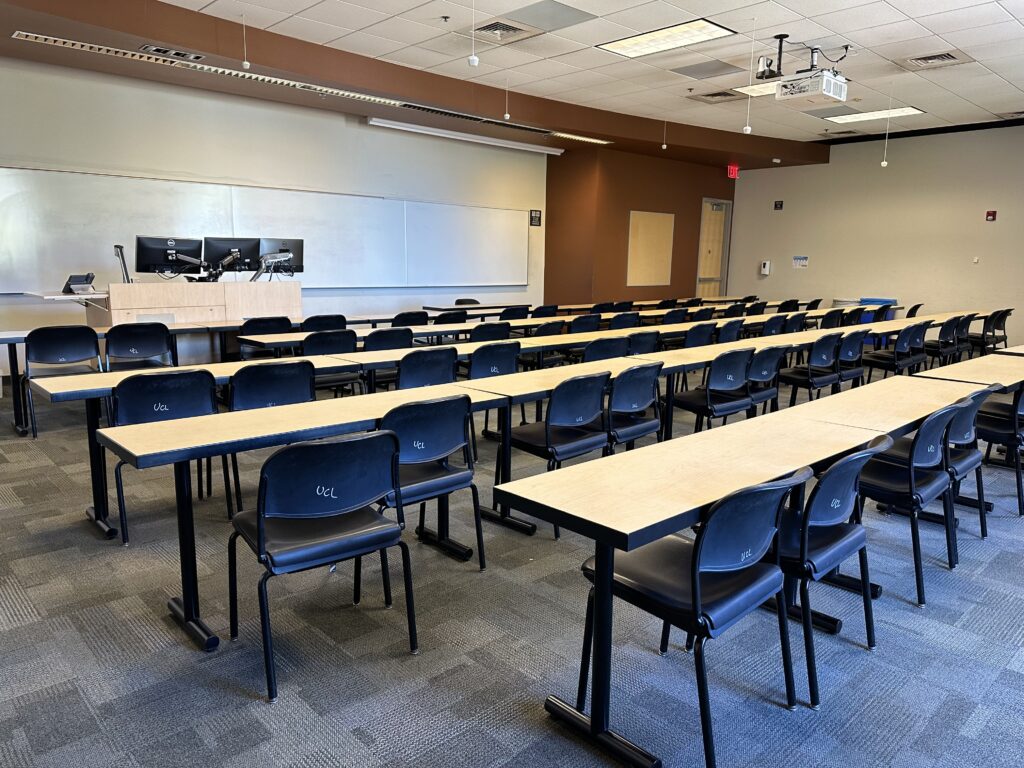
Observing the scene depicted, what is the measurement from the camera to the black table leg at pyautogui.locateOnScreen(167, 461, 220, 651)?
7.81ft

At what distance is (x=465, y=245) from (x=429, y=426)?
8.16 m

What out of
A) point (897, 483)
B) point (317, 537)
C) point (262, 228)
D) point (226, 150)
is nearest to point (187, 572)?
point (317, 537)

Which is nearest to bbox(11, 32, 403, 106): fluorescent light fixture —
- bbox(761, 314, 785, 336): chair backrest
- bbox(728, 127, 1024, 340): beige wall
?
bbox(761, 314, 785, 336): chair backrest

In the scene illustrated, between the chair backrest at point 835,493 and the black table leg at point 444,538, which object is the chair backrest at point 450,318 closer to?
the black table leg at point 444,538

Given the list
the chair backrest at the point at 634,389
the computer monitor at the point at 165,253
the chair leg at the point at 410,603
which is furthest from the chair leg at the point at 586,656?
the computer monitor at the point at 165,253

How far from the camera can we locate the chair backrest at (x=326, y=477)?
2.05m

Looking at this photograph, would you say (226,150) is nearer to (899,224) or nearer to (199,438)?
(199,438)

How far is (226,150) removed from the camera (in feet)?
26.6

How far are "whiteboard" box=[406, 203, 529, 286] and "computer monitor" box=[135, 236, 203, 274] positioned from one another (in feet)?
12.7

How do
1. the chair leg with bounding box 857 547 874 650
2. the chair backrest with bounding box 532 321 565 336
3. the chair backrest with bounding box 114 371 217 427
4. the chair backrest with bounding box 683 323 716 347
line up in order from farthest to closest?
the chair backrest with bounding box 532 321 565 336 → the chair backrest with bounding box 683 323 716 347 → the chair backrest with bounding box 114 371 217 427 → the chair leg with bounding box 857 547 874 650

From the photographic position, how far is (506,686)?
222 cm

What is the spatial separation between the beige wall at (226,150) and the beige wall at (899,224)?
5.11 meters

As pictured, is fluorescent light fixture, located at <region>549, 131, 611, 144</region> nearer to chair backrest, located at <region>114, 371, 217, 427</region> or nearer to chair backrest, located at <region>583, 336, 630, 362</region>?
chair backrest, located at <region>583, 336, 630, 362</region>

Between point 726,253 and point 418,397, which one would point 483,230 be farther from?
point 418,397
